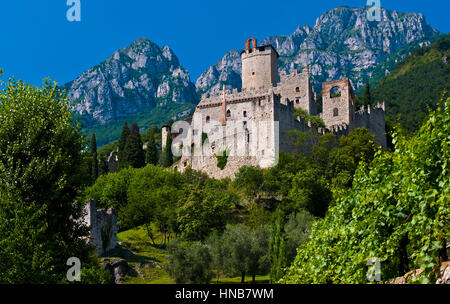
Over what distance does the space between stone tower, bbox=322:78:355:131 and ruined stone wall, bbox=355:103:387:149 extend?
1.41 meters

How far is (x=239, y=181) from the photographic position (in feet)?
178

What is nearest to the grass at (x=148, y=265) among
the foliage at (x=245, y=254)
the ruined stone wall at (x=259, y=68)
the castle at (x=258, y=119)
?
the foliage at (x=245, y=254)

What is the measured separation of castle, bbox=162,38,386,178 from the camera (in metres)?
56.4

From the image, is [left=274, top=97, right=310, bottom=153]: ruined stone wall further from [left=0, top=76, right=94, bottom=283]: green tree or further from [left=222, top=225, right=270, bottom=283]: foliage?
[left=0, top=76, right=94, bottom=283]: green tree

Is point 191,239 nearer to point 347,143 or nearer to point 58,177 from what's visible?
point 347,143

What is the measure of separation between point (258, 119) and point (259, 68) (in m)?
19.1

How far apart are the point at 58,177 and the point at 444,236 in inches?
575

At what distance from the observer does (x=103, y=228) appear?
36.8 metres

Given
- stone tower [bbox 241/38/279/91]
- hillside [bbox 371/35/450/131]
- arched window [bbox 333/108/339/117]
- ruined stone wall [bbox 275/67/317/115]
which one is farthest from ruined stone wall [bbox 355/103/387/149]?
hillside [bbox 371/35/450/131]

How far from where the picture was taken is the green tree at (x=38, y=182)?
17.1 metres

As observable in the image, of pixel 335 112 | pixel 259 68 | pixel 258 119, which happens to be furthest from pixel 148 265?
pixel 259 68

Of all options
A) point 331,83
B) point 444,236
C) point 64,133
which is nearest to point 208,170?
point 331,83
